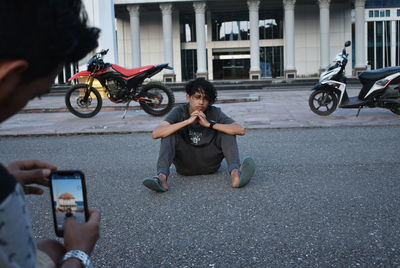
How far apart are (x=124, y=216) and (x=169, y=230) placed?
508 mm

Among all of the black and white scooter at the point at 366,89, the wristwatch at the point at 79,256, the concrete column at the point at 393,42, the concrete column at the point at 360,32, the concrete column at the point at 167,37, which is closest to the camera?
the wristwatch at the point at 79,256

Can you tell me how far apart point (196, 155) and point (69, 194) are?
9.91ft

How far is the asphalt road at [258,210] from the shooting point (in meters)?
2.64

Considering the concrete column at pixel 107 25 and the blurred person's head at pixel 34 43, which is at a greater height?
the concrete column at pixel 107 25

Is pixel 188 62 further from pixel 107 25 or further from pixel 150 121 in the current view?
pixel 150 121

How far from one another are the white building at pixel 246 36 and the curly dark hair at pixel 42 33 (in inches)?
1807

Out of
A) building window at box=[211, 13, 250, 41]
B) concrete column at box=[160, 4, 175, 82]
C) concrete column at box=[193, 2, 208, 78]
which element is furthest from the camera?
building window at box=[211, 13, 250, 41]

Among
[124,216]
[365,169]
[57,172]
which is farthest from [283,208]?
[57,172]

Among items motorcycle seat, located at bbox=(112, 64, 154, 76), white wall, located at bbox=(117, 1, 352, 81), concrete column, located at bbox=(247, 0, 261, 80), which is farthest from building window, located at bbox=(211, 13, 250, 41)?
motorcycle seat, located at bbox=(112, 64, 154, 76)

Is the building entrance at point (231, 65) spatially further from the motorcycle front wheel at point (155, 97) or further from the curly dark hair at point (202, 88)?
the curly dark hair at point (202, 88)

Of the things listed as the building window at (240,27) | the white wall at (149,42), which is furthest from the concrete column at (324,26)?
the white wall at (149,42)

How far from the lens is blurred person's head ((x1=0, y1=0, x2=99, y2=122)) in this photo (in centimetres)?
92

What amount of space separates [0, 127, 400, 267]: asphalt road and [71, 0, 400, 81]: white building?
41.4 metres

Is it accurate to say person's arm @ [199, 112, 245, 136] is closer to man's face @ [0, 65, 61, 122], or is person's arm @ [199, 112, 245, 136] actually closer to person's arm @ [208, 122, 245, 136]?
person's arm @ [208, 122, 245, 136]
